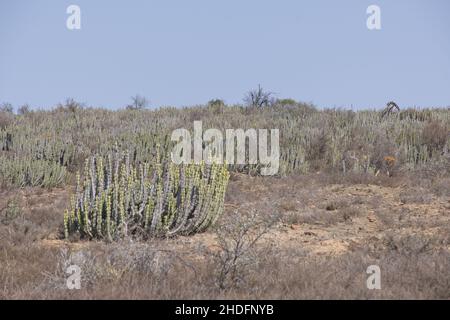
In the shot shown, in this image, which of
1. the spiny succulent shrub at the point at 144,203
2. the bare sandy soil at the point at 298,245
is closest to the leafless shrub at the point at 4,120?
the bare sandy soil at the point at 298,245

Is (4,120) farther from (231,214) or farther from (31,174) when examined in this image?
(231,214)

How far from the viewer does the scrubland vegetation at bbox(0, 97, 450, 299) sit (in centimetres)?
579

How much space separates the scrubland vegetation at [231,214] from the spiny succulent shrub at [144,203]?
0.02 meters

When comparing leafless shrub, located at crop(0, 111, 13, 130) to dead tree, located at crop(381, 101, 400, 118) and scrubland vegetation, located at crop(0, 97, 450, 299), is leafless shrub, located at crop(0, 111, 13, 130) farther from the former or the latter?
dead tree, located at crop(381, 101, 400, 118)

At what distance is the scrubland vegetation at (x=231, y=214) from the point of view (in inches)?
228

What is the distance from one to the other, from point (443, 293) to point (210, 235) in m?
3.56

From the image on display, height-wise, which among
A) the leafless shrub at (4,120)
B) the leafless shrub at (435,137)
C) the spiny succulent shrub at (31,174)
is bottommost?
the spiny succulent shrub at (31,174)

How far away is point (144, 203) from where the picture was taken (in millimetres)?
8344

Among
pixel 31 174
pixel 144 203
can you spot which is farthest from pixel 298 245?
pixel 31 174

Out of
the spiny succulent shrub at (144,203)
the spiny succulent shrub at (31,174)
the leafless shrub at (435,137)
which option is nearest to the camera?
the spiny succulent shrub at (144,203)

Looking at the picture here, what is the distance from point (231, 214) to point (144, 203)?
1567mm

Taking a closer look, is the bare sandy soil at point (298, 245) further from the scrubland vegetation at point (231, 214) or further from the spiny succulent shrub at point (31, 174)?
Result: the spiny succulent shrub at point (31, 174)

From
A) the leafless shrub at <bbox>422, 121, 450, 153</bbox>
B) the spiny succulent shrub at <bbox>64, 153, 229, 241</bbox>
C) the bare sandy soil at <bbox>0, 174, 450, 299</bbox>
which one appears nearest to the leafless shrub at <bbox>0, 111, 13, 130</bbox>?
the bare sandy soil at <bbox>0, 174, 450, 299</bbox>
